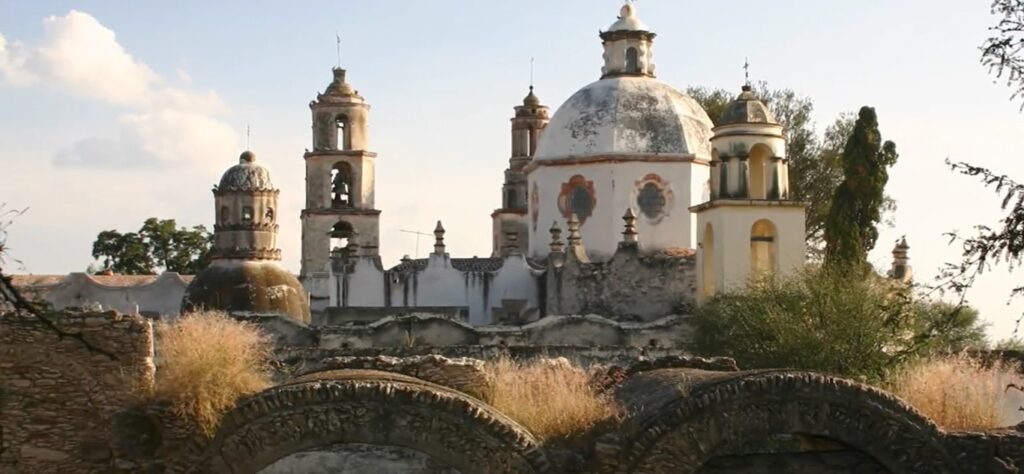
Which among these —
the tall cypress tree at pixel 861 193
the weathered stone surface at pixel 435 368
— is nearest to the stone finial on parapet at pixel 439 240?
the tall cypress tree at pixel 861 193

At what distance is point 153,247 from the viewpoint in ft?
192

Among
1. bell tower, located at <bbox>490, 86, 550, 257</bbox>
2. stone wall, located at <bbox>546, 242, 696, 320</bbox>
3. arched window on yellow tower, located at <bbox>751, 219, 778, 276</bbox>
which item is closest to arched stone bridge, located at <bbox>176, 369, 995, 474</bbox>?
arched window on yellow tower, located at <bbox>751, 219, 778, 276</bbox>

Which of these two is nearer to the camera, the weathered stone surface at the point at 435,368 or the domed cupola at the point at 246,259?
the weathered stone surface at the point at 435,368

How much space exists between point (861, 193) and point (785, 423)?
19829 mm

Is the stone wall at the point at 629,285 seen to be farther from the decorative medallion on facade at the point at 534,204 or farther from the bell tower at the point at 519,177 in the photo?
the bell tower at the point at 519,177

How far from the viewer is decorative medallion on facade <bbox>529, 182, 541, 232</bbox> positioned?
3956 cm

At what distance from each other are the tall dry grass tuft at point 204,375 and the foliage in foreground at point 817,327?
7.51 meters

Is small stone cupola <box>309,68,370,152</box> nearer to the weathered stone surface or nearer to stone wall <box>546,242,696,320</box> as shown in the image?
stone wall <box>546,242,696,320</box>

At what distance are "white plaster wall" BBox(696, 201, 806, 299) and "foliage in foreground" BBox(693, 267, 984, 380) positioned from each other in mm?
5690

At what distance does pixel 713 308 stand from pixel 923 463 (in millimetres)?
15416

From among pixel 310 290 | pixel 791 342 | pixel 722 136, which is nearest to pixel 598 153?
pixel 722 136

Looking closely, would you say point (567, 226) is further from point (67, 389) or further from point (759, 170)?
point (67, 389)

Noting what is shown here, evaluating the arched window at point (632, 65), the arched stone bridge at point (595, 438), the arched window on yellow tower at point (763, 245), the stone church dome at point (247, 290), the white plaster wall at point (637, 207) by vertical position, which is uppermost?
the arched window at point (632, 65)

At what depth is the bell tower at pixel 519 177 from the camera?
4500cm
